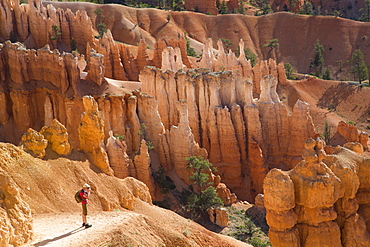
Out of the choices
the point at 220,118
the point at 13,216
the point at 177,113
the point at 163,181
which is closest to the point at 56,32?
the point at 177,113

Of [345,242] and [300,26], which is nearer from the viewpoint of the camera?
[345,242]

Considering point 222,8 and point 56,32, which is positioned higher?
point 222,8

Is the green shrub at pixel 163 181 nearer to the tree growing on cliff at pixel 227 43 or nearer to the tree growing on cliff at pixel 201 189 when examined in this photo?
the tree growing on cliff at pixel 201 189

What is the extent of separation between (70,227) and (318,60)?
81411 mm

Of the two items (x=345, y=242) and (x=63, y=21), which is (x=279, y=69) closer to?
(x=63, y=21)

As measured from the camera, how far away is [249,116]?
4859 centimetres

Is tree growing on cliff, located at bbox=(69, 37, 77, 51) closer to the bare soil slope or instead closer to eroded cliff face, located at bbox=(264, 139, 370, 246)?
the bare soil slope

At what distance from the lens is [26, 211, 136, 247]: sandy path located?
63.8ft

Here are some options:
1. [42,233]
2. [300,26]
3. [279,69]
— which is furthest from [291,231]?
[300,26]

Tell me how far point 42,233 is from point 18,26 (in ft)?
135

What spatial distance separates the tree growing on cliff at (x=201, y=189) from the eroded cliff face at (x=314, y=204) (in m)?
14.9

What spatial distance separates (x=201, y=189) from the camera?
40.5 meters

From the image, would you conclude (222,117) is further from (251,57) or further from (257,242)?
(251,57)

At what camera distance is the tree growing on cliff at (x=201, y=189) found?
1513 inches
